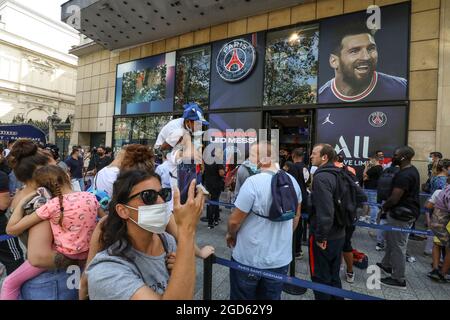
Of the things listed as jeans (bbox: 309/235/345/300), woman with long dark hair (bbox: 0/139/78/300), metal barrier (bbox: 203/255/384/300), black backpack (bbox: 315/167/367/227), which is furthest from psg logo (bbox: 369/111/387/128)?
woman with long dark hair (bbox: 0/139/78/300)

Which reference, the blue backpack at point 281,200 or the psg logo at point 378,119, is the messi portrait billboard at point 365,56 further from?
the blue backpack at point 281,200

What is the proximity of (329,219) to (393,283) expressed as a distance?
205 cm

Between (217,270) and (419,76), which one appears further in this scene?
(419,76)

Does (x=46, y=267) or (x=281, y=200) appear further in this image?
(x=281, y=200)

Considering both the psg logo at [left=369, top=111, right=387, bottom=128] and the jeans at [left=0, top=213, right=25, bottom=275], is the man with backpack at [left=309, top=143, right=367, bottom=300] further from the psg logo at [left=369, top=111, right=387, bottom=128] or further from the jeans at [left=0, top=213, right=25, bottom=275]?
the psg logo at [left=369, top=111, right=387, bottom=128]

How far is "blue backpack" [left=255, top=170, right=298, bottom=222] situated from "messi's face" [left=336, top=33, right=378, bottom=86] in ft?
27.7

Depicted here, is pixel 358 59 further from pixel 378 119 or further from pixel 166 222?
pixel 166 222

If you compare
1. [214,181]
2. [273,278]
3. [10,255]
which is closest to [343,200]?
[273,278]

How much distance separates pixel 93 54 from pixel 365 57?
54.7ft

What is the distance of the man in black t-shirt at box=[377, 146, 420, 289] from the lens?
13.0 feet

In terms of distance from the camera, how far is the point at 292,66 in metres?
10.8
